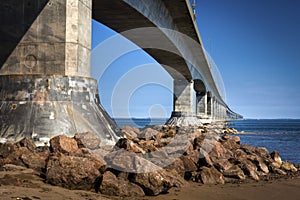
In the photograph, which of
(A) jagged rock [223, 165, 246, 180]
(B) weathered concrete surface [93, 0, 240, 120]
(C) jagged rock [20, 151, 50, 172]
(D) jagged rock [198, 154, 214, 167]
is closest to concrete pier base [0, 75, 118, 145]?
(C) jagged rock [20, 151, 50, 172]

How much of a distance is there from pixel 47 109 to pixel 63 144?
1.16 metres

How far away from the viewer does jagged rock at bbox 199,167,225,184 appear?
6357mm

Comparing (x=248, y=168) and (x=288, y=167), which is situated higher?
(x=248, y=168)

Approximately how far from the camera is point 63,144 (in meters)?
5.95

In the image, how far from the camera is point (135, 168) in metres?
4.89

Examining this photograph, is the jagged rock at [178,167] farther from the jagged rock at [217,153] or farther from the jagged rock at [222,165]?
the jagged rock at [217,153]

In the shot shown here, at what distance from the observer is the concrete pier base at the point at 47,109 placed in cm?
657

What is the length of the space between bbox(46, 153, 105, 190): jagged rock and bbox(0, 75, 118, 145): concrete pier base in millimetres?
1719

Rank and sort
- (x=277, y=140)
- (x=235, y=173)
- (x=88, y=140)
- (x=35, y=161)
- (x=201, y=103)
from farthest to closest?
(x=201, y=103)
(x=277, y=140)
(x=235, y=173)
(x=88, y=140)
(x=35, y=161)

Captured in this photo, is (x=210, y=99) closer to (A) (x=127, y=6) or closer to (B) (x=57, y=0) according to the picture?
(A) (x=127, y=6)

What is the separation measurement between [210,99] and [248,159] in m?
57.6

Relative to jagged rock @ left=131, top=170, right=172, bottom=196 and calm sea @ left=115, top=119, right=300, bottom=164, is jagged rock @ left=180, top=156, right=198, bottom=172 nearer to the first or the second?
jagged rock @ left=131, top=170, right=172, bottom=196

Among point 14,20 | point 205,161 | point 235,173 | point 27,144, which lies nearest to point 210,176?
point 205,161

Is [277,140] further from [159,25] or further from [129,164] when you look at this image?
[129,164]
